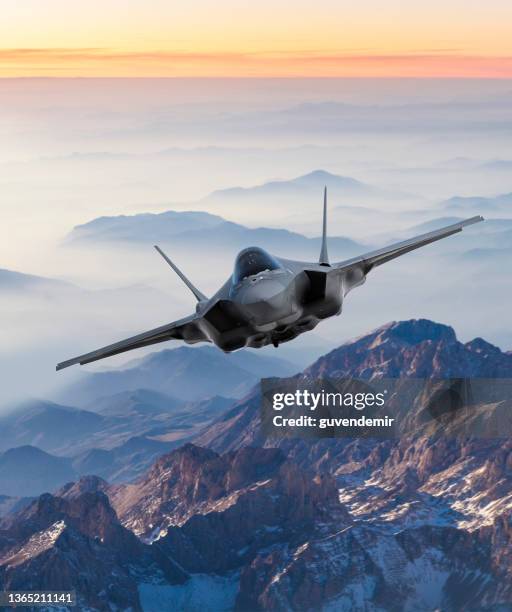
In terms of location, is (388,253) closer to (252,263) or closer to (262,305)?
(252,263)

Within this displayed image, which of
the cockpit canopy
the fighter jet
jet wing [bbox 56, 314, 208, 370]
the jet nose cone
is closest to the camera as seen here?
the jet nose cone

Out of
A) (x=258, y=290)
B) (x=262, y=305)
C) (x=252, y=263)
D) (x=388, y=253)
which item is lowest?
(x=262, y=305)

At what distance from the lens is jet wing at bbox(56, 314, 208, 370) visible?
12100 centimetres

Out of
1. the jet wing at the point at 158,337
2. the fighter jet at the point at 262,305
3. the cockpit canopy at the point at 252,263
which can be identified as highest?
the cockpit canopy at the point at 252,263

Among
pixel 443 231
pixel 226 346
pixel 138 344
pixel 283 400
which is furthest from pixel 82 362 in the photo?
pixel 443 231

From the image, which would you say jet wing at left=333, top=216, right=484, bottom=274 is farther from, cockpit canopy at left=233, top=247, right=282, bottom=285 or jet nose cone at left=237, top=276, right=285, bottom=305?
jet nose cone at left=237, top=276, right=285, bottom=305

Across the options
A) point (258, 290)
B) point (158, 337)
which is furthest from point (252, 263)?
point (158, 337)

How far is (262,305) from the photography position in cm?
11544

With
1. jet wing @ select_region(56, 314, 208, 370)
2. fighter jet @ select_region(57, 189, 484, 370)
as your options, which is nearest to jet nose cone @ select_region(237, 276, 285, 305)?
fighter jet @ select_region(57, 189, 484, 370)

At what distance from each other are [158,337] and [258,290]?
13454 mm

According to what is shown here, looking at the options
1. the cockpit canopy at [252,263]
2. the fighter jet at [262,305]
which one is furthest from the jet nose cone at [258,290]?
the cockpit canopy at [252,263]

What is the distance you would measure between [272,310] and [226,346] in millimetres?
4878

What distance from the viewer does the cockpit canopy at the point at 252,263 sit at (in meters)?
118

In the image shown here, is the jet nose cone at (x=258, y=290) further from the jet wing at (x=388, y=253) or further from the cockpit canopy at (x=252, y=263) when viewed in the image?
the jet wing at (x=388, y=253)
